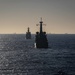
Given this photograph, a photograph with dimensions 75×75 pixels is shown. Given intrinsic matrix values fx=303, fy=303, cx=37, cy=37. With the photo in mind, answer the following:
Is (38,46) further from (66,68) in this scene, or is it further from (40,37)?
(66,68)

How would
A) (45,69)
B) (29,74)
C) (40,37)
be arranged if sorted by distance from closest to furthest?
(29,74)
(45,69)
(40,37)

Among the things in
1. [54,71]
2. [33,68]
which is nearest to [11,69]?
[33,68]

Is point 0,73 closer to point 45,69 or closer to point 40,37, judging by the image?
point 45,69

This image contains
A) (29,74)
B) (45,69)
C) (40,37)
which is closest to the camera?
(29,74)

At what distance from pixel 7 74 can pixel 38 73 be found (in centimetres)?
711

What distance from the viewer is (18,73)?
231ft

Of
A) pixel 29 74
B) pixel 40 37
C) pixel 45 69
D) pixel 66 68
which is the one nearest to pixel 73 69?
pixel 66 68

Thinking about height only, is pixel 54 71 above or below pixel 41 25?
below

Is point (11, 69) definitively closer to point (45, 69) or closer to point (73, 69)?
point (45, 69)

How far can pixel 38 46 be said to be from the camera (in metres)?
143

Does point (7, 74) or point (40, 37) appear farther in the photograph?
point (40, 37)

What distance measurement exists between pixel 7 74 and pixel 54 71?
1150 cm

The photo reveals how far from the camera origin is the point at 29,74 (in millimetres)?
68375

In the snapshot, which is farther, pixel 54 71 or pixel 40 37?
pixel 40 37
